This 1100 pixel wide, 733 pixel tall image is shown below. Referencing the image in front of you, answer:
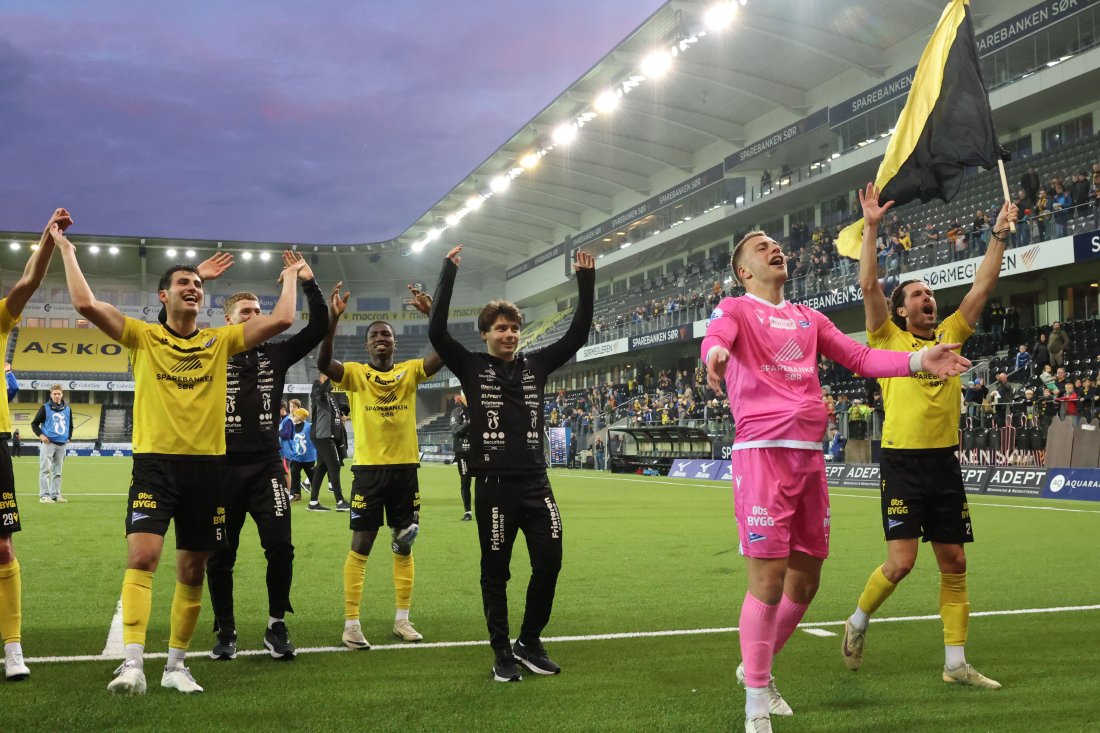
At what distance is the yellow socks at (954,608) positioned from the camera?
4.80 meters

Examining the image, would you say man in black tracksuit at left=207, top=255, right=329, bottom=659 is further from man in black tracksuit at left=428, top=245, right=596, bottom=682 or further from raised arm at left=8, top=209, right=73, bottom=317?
raised arm at left=8, top=209, right=73, bottom=317

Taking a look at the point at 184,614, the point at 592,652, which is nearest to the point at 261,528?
the point at 184,614

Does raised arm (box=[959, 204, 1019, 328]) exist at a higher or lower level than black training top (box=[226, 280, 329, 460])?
higher

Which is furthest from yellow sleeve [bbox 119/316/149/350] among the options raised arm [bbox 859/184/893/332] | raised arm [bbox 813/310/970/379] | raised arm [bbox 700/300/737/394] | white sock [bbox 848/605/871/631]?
white sock [bbox 848/605/871/631]

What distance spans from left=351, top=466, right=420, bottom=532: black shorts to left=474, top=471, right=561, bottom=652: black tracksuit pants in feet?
3.66

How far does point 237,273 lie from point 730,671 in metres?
67.4

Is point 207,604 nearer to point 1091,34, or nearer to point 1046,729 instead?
point 1046,729

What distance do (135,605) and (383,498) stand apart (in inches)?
74.9

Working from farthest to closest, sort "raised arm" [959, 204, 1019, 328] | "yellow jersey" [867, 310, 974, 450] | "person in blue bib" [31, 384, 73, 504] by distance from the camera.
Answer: "person in blue bib" [31, 384, 73, 504]
"raised arm" [959, 204, 1019, 328]
"yellow jersey" [867, 310, 974, 450]

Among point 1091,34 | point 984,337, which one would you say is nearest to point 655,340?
point 984,337

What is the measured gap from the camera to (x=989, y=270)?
5.29 metres

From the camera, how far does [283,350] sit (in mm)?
5816

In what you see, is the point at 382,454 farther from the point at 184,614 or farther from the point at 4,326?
the point at 4,326

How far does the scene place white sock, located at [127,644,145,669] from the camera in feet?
14.6
